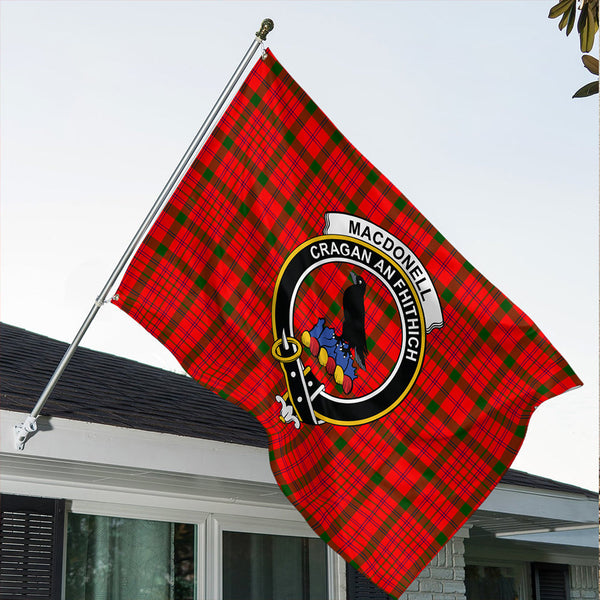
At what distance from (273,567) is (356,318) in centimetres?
310

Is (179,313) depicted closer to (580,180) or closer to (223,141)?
(223,141)

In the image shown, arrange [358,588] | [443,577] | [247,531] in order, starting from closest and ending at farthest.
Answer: [247,531]
[358,588]
[443,577]

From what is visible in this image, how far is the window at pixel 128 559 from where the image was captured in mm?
5578

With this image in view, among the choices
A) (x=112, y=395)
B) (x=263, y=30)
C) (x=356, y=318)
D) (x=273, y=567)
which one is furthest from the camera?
(x=273, y=567)

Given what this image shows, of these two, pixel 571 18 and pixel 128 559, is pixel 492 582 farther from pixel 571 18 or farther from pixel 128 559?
pixel 571 18

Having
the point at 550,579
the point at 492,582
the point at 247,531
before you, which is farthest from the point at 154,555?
the point at 550,579

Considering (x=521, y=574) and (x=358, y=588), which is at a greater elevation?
(x=521, y=574)

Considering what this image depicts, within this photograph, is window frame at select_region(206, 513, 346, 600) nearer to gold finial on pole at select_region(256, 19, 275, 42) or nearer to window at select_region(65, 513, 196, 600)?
window at select_region(65, 513, 196, 600)

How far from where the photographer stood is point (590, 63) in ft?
12.3

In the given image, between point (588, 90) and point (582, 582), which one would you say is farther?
point (582, 582)

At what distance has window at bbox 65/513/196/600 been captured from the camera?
5.58 metres

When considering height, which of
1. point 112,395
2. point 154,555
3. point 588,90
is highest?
point 588,90

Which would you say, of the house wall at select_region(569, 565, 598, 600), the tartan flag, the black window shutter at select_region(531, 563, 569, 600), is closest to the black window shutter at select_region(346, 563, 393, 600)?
the tartan flag

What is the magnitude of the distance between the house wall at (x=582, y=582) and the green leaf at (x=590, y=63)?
8.44 m
